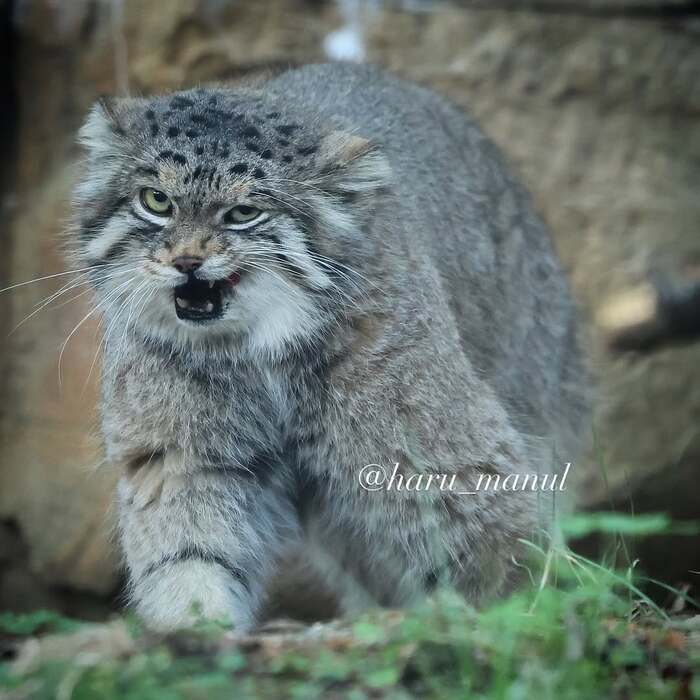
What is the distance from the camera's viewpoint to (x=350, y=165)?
5051 millimetres

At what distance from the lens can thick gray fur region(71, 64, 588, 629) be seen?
189 inches

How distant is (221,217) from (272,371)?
0.72 m

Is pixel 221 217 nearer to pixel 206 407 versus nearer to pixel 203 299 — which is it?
pixel 203 299

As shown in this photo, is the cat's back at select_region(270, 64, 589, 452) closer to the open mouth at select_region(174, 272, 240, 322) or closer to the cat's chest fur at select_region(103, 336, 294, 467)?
the cat's chest fur at select_region(103, 336, 294, 467)

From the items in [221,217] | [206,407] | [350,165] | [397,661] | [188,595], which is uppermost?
[350,165]

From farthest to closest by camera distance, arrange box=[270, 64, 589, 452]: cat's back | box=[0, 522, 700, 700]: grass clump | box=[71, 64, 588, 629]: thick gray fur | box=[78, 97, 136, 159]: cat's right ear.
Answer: box=[270, 64, 589, 452]: cat's back, box=[78, 97, 136, 159]: cat's right ear, box=[71, 64, 588, 629]: thick gray fur, box=[0, 522, 700, 700]: grass clump

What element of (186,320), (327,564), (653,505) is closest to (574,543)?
(653,505)

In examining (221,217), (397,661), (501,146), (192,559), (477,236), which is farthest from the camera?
(501,146)

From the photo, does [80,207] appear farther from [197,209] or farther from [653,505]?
[653,505]

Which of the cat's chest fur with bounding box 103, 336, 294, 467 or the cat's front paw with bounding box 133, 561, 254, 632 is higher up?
the cat's chest fur with bounding box 103, 336, 294, 467

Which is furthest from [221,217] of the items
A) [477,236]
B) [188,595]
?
[477,236]

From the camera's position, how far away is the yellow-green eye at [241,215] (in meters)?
4.71

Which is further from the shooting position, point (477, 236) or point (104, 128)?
point (477, 236)

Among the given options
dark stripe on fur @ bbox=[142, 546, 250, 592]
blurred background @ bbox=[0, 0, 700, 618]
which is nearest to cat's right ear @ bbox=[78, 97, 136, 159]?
dark stripe on fur @ bbox=[142, 546, 250, 592]
